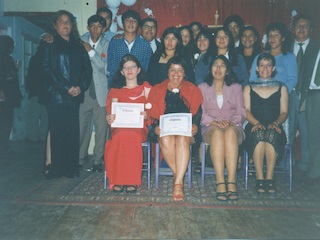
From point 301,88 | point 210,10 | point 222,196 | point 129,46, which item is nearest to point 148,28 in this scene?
point 129,46

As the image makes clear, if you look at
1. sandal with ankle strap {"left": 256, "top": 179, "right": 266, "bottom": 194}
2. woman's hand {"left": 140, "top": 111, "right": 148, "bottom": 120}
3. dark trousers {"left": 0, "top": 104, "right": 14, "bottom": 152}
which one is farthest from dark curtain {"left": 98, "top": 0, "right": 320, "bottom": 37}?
sandal with ankle strap {"left": 256, "top": 179, "right": 266, "bottom": 194}

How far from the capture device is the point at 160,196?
128 inches

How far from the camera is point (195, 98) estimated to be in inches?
137

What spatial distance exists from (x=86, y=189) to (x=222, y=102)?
1.72 m

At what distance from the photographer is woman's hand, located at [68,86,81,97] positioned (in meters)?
3.79

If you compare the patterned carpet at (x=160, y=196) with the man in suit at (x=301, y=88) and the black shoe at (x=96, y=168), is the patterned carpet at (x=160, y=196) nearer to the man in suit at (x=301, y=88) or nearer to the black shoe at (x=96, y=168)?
the black shoe at (x=96, y=168)

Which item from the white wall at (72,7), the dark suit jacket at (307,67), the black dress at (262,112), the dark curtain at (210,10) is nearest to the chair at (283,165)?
the black dress at (262,112)

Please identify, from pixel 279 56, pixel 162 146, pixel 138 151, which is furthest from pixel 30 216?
pixel 279 56

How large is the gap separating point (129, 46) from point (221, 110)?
4.80 ft

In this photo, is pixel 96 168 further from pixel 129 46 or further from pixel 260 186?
pixel 260 186

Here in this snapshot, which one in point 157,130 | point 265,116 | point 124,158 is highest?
point 265,116

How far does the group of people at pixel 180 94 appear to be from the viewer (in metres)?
3.33

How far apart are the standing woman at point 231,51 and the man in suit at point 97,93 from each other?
1.46 metres

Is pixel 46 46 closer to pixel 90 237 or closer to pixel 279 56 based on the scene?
pixel 90 237
